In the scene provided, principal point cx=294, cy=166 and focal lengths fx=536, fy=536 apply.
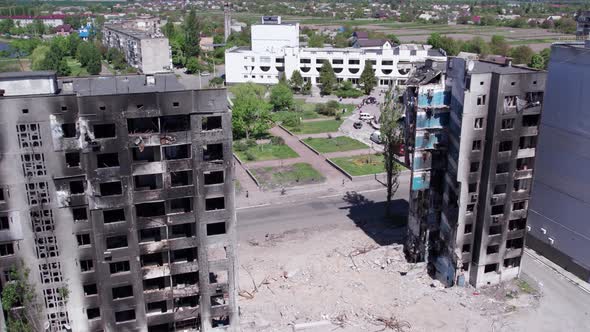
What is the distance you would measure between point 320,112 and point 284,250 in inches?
2424

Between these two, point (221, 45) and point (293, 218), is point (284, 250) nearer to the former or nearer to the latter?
point (293, 218)

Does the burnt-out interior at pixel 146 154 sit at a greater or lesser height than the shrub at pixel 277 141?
greater

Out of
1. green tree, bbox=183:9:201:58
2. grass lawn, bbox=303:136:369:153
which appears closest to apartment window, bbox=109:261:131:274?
grass lawn, bbox=303:136:369:153

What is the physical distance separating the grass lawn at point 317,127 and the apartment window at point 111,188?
63.4 meters

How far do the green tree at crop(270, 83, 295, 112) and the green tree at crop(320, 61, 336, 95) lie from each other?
1875 centimetres

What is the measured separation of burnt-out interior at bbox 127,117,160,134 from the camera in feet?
115

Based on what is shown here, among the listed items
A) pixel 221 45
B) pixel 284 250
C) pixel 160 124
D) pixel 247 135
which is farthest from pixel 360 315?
pixel 221 45

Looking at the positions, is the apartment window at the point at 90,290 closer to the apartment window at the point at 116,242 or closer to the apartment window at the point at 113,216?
the apartment window at the point at 116,242

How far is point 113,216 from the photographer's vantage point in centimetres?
3553

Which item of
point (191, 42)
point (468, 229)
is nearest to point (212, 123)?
point (468, 229)

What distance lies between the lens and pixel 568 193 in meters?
50.0

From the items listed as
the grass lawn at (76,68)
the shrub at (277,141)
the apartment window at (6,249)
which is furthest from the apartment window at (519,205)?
the grass lawn at (76,68)

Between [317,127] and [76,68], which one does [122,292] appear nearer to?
[317,127]

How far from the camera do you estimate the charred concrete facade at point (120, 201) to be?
108 ft
